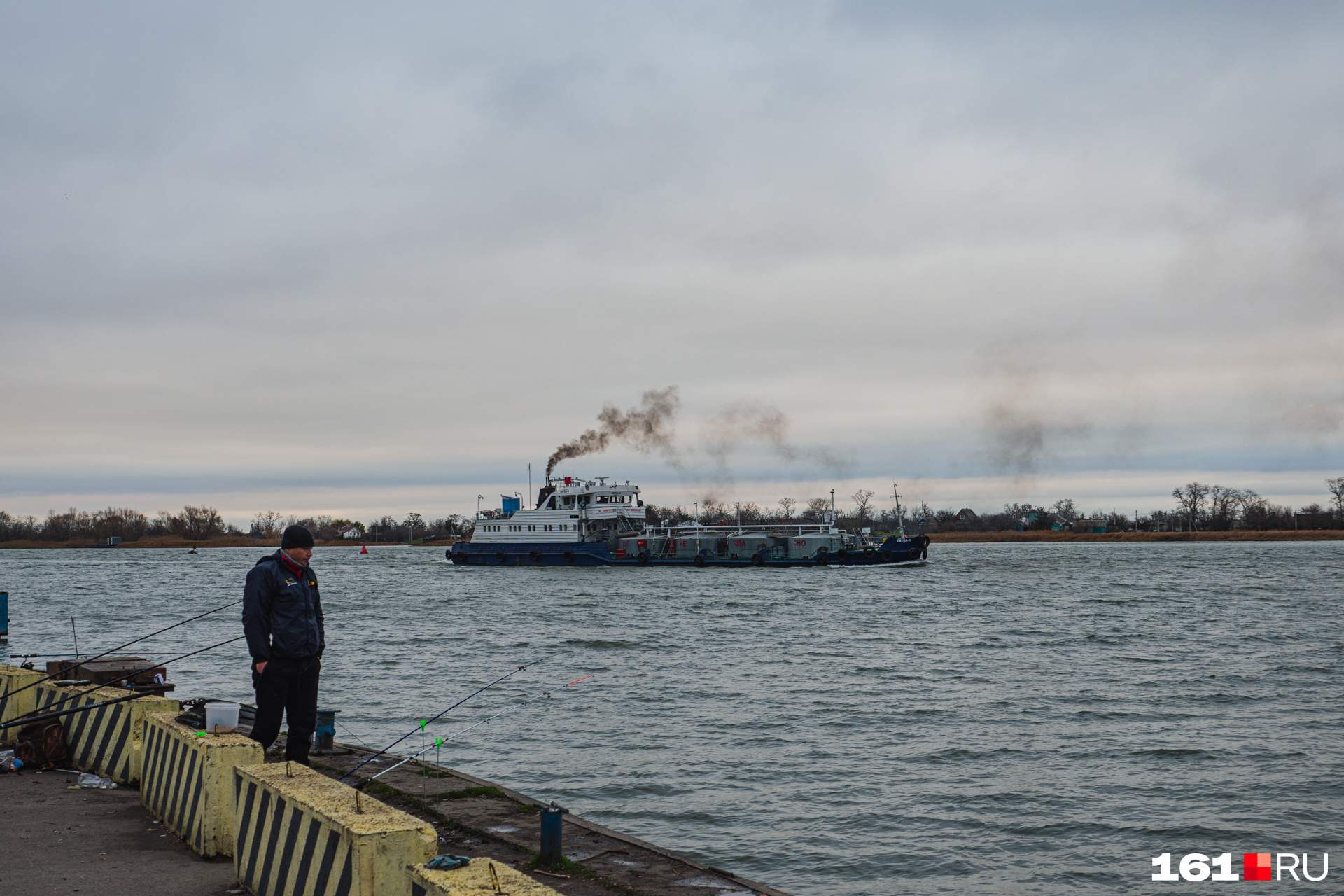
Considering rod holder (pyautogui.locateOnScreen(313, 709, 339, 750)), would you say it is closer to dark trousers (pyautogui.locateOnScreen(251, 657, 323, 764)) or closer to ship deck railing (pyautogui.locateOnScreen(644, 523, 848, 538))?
dark trousers (pyautogui.locateOnScreen(251, 657, 323, 764))

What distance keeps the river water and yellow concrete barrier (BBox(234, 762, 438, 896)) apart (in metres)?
4.58

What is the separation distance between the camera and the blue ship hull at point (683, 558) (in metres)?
Result: 62.4

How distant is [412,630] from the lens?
3078cm

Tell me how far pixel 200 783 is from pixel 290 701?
1.04 metres

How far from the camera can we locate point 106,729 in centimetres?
823

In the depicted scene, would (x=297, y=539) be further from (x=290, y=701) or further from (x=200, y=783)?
(x=200, y=783)

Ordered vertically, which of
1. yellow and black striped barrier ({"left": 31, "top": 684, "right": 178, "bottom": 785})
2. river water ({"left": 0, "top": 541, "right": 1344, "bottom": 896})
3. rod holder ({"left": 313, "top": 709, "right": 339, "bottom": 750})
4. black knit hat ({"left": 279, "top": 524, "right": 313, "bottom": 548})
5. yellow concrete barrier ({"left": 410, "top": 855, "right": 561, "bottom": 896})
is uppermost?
black knit hat ({"left": 279, "top": 524, "right": 313, "bottom": 548})

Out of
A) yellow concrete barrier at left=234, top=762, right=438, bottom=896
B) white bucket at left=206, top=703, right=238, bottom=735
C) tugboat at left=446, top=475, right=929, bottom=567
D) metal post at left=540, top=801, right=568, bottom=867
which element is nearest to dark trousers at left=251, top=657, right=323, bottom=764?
yellow concrete barrier at left=234, top=762, right=438, bottom=896

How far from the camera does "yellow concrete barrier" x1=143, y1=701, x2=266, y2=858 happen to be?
596cm

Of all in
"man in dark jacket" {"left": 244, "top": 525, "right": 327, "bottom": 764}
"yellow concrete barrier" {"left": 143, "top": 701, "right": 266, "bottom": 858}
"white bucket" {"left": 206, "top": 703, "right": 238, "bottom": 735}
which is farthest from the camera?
"white bucket" {"left": 206, "top": 703, "right": 238, "bottom": 735}

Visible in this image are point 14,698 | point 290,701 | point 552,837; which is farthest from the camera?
point 14,698

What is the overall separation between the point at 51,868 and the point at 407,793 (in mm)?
2887

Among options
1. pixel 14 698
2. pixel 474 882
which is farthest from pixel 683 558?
pixel 474 882

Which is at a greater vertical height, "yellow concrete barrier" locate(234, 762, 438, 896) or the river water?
"yellow concrete barrier" locate(234, 762, 438, 896)
